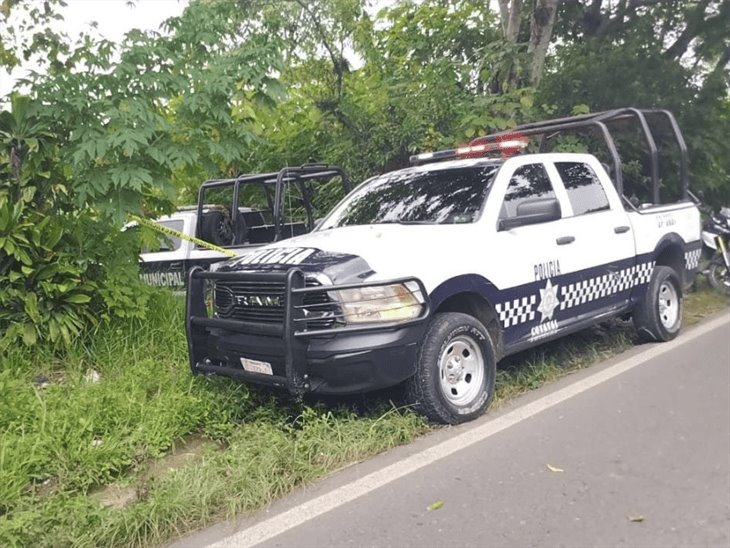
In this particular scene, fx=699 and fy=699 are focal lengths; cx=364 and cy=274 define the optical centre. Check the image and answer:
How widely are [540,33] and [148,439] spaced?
803 centimetres

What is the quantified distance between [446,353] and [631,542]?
5.81 ft

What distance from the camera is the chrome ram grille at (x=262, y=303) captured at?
4289 millimetres

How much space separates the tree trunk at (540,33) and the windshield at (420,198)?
4.71 m

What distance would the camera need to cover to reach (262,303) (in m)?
4.49

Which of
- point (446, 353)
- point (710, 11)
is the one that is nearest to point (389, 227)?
point (446, 353)

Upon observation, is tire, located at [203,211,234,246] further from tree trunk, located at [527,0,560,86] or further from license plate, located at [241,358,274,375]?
license plate, located at [241,358,274,375]

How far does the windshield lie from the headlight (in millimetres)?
1026

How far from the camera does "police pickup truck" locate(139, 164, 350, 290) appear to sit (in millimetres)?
8586

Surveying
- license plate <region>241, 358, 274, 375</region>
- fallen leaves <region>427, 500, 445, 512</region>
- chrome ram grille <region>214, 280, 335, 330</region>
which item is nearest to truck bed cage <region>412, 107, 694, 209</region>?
chrome ram grille <region>214, 280, 335, 330</region>

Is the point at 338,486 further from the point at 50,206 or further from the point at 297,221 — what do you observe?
the point at 297,221

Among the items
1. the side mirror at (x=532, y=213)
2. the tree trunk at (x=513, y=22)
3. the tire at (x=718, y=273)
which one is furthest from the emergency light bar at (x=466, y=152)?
the tire at (x=718, y=273)

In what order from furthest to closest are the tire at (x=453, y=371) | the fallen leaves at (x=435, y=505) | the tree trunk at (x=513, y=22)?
the tree trunk at (x=513, y=22) < the tire at (x=453, y=371) < the fallen leaves at (x=435, y=505)

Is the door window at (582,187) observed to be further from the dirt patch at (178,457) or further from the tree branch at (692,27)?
the tree branch at (692,27)

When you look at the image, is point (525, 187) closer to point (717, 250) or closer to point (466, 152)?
point (466, 152)
